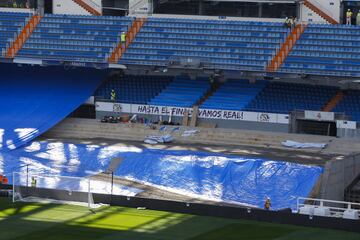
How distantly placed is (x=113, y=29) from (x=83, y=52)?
1726 millimetres

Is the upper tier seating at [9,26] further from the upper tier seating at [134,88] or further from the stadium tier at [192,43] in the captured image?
the upper tier seating at [134,88]

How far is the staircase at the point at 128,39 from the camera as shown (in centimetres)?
4312

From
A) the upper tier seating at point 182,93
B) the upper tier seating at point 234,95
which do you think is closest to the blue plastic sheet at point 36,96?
the upper tier seating at point 182,93

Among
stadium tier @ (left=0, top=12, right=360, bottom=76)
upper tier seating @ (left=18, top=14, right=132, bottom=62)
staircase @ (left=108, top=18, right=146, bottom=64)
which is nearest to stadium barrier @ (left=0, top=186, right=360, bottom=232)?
stadium tier @ (left=0, top=12, right=360, bottom=76)

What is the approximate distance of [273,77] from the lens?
40.8 m

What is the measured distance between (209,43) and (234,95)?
243cm

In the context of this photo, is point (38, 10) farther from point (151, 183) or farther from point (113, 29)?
point (151, 183)

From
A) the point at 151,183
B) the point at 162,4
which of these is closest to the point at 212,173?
the point at 151,183

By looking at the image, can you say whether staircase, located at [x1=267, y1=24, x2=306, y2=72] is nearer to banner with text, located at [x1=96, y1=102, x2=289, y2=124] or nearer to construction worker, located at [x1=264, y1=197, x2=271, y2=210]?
banner with text, located at [x1=96, y1=102, x2=289, y2=124]

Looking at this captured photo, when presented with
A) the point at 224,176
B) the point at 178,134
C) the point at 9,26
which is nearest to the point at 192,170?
the point at 224,176

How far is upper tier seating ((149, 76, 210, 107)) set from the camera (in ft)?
138

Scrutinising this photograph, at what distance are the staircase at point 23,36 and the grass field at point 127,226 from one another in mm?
16910

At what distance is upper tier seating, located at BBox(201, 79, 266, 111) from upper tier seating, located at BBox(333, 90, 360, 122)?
12.0 ft

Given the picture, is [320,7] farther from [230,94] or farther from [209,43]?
[230,94]
